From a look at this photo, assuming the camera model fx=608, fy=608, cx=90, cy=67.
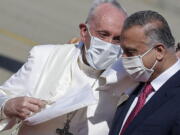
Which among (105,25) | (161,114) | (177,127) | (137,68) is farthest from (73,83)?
(177,127)

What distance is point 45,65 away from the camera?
13.0 ft

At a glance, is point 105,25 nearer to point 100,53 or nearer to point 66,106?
point 100,53

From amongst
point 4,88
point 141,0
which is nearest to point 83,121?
point 4,88

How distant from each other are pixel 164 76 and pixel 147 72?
102 mm

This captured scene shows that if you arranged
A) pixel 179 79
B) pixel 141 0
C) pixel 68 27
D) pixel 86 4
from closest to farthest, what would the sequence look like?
pixel 179 79 < pixel 68 27 < pixel 86 4 < pixel 141 0

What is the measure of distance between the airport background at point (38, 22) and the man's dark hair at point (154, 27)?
241 inches

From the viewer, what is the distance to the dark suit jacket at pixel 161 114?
3.26 m

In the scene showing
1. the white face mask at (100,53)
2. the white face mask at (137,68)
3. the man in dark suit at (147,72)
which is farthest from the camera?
the white face mask at (100,53)

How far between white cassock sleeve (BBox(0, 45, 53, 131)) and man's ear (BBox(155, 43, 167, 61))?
829mm

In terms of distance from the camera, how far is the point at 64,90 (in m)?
3.92

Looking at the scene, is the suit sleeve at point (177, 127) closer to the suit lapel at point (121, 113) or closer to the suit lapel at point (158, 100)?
the suit lapel at point (158, 100)

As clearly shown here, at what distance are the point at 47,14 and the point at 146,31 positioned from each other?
957 centimetres

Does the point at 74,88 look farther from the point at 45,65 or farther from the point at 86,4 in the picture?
the point at 86,4

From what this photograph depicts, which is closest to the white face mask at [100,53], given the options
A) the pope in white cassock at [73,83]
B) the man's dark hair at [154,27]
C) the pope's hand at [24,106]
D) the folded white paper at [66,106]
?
the pope in white cassock at [73,83]
